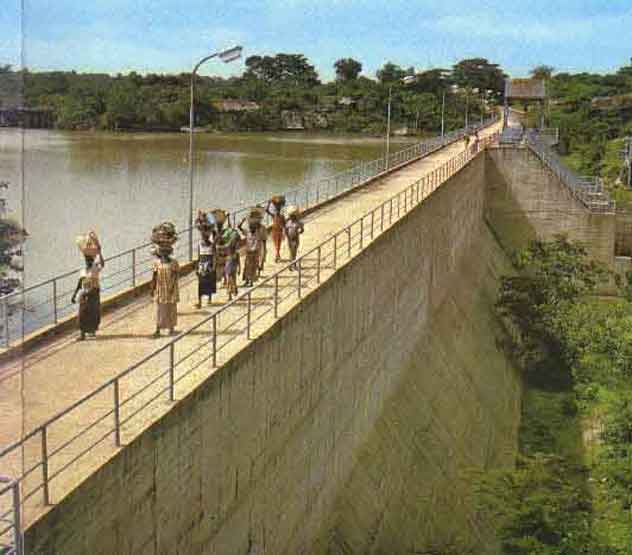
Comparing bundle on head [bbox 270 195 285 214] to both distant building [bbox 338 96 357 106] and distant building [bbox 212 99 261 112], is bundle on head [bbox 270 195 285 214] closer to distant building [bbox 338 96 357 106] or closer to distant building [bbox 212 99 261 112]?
distant building [bbox 212 99 261 112]

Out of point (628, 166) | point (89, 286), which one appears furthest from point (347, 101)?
point (89, 286)

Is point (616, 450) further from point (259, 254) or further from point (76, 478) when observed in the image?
point (76, 478)

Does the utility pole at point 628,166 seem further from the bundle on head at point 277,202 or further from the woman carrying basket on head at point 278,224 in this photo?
the bundle on head at point 277,202

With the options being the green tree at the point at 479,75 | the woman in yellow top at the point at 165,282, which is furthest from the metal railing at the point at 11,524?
the green tree at the point at 479,75

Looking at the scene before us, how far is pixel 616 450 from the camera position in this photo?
16.3 metres

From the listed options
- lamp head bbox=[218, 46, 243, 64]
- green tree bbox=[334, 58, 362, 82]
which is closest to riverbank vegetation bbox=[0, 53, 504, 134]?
green tree bbox=[334, 58, 362, 82]

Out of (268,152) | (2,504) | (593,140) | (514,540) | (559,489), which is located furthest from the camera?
(593,140)

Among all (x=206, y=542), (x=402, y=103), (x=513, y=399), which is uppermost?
(x=402, y=103)

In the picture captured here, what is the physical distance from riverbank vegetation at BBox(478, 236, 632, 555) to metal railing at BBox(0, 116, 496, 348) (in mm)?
6117

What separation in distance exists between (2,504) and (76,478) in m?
0.47

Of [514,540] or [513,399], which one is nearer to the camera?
[514,540]

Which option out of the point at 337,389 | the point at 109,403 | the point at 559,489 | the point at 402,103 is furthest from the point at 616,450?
the point at 402,103

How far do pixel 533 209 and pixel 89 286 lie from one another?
2871 cm

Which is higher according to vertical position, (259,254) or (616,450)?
(259,254)
